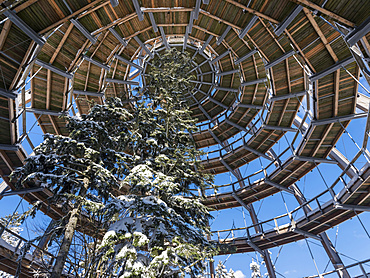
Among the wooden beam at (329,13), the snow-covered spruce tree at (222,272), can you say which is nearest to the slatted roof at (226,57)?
the wooden beam at (329,13)

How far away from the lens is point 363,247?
18.1 meters

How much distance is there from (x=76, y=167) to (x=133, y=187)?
12.2 feet

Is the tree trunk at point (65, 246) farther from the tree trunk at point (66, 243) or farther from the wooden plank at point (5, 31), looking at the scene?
the wooden plank at point (5, 31)

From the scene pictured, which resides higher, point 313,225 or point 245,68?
point 245,68

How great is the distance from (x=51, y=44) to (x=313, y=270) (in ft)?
86.3

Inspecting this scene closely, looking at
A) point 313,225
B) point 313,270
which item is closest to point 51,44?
point 313,225

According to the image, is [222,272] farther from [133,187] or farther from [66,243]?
[133,187]

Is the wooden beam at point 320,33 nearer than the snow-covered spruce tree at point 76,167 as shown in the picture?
No

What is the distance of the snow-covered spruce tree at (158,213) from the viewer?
21.4ft

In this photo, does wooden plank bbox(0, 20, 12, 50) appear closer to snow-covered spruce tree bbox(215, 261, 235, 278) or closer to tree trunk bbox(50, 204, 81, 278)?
tree trunk bbox(50, 204, 81, 278)

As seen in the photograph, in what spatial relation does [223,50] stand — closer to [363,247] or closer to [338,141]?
[338,141]

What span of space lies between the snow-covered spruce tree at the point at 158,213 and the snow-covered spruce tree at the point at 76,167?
1157mm

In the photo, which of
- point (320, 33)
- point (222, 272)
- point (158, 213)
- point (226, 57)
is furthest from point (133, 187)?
point (222, 272)

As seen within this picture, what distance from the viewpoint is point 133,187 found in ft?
26.6
